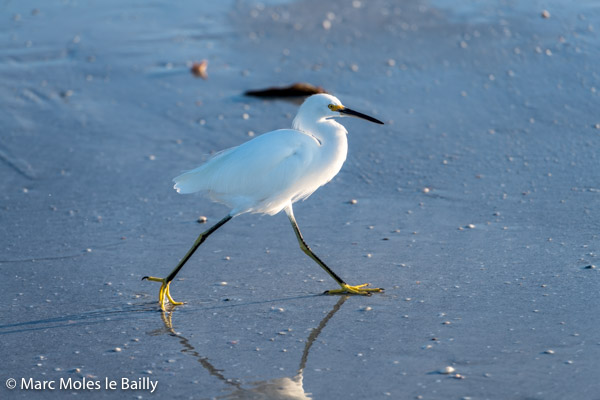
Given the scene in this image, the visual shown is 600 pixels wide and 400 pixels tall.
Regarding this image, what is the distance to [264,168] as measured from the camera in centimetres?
397

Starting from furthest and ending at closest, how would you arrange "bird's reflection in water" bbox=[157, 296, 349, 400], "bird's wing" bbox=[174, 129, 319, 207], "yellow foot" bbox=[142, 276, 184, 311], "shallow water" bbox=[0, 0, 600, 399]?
"bird's wing" bbox=[174, 129, 319, 207], "yellow foot" bbox=[142, 276, 184, 311], "shallow water" bbox=[0, 0, 600, 399], "bird's reflection in water" bbox=[157, 296, 349, 400]

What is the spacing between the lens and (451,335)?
3.46 meters

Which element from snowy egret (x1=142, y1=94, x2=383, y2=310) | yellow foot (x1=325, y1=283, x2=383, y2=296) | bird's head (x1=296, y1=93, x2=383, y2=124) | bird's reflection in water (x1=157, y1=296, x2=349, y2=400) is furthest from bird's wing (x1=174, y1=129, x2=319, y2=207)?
bird's reflection in water (x1=157, y1=296, x2=349, y2=400)

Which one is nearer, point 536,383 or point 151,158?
point 536,383

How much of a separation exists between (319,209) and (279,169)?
93 cm

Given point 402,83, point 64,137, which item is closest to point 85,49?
point 64,137

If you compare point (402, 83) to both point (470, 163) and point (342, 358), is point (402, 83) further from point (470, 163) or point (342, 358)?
point (342, 358)

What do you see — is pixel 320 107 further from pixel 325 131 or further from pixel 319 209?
pixel 319 209

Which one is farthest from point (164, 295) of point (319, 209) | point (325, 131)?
point (319, 209)

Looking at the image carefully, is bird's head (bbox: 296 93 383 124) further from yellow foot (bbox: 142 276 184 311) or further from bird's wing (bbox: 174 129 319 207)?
yellow foot (bbox: 142 276 184 311)

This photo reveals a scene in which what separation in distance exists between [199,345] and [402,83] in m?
3.71

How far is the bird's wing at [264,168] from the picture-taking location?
3973 millimetres

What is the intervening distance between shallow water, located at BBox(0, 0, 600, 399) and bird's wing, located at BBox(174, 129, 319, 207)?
0.44m

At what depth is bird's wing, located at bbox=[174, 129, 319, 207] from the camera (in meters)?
3.97
